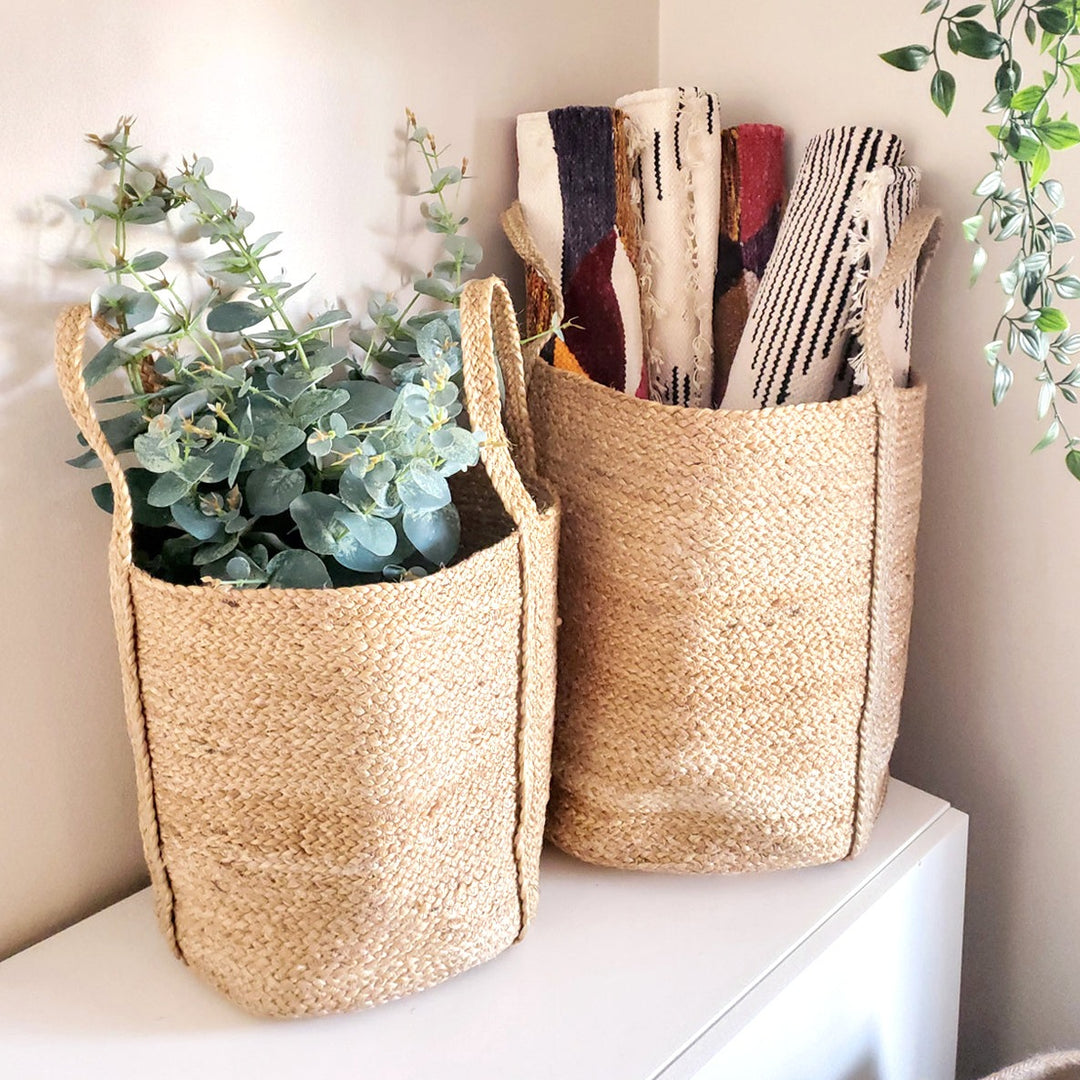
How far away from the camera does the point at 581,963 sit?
0.73 meters

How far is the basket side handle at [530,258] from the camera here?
82cm

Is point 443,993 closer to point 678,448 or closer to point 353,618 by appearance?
point 353,618

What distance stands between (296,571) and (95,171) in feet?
0.96

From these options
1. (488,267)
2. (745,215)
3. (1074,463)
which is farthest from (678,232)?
(1074,463)

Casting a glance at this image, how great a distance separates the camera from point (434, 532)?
26.5 inches

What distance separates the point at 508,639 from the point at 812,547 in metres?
0.22

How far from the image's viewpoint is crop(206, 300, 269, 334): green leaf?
685 mm

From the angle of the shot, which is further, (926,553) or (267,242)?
(926,553)

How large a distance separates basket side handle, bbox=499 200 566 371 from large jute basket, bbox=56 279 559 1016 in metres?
0.14

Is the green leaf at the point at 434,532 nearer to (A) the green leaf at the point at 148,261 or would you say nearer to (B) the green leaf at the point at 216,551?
(B) the green leaf at the point at 216,551

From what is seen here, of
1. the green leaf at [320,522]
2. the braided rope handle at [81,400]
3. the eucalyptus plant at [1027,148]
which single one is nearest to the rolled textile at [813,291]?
the eucalyptus plant at [1027,148]

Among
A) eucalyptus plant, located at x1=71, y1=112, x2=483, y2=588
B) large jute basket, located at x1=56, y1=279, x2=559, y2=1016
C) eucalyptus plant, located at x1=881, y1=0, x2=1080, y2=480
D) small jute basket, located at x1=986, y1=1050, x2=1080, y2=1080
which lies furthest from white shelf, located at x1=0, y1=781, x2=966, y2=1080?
eucalyptus plant, located at x1=881, y1=0, x2=1080, y2=480

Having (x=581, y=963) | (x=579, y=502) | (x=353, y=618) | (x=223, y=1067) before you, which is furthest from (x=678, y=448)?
(x=223, y=1067)

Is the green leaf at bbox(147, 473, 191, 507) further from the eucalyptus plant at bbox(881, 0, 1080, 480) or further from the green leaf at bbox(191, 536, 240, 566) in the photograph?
the eucalyptus plant at bbox(881, 0, 1080, 480)
